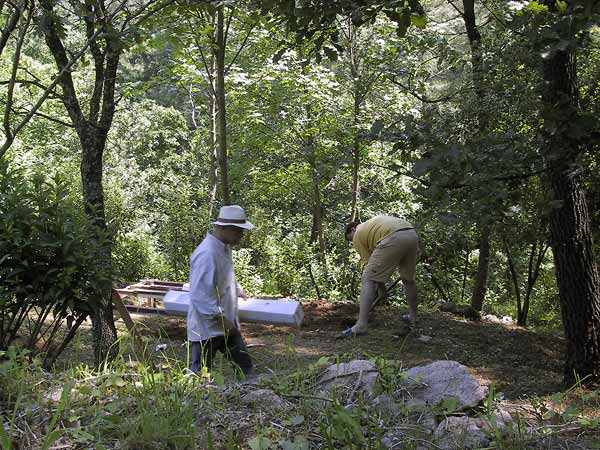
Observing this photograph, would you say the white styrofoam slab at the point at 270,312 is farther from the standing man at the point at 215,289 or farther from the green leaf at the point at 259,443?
the green leaf at the point at 259,443

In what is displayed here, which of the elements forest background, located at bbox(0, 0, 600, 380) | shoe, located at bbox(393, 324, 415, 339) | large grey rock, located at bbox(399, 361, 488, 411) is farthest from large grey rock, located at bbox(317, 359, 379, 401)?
shoe, located at bbox(393, 324, 415, 339)

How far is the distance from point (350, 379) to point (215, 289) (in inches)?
80.4

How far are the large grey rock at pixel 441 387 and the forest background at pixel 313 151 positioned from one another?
1138 millimetres

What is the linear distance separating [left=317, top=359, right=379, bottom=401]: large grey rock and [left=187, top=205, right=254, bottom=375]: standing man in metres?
1.74

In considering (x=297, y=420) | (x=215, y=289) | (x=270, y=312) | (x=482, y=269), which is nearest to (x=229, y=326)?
(x=215, y=289)

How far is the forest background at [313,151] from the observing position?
3.60 metres

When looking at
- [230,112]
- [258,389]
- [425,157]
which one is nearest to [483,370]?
[425,157]

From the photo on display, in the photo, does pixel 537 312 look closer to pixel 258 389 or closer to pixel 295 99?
pixel 295 99

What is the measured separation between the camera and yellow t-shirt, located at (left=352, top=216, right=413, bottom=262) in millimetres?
6871

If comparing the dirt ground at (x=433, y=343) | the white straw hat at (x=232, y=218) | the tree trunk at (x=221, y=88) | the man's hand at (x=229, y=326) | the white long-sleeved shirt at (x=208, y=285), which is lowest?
the dirt ground at (x=433, y=343)

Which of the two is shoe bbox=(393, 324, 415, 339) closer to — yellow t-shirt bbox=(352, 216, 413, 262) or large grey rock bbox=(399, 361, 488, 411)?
yellow t-shirt bbox=(352, 216, 413, 262)

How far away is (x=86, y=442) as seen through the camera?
1948 millimetres

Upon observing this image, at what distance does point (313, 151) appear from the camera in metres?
7.86

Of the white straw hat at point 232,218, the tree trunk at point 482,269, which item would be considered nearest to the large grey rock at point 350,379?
the white straw hat at point 232,218
